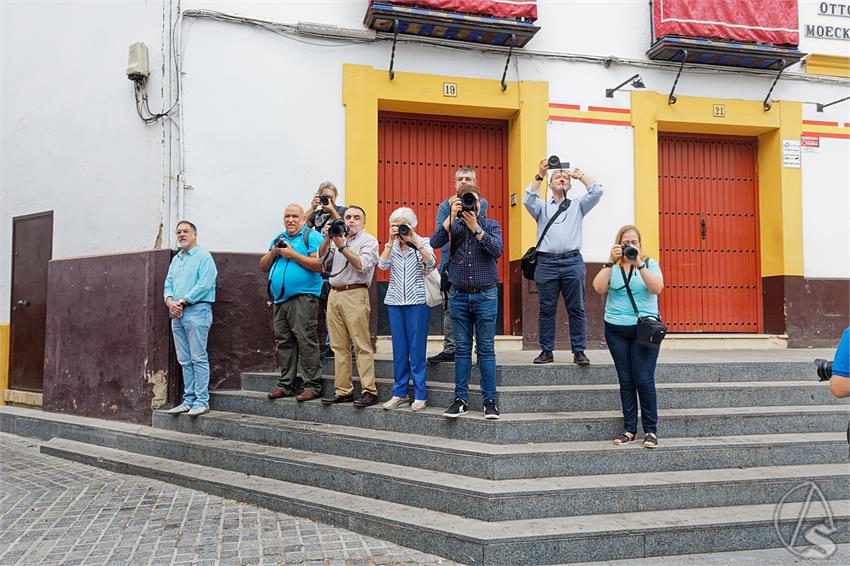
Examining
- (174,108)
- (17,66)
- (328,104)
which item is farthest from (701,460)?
(17,66)

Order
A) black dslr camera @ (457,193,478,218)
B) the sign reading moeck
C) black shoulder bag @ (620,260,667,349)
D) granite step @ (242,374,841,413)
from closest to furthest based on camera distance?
black shoulder bag @ (620,260,667,349) → black dslr camera @ (457,193,478,218) → granite step @ (242,374,841,413) → the sign reading moeck

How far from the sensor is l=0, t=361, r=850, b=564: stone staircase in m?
4.24

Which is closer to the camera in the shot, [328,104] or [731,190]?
[328,104]

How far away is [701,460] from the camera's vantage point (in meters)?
4.91

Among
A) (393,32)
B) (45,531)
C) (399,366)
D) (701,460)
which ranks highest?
(393,32)

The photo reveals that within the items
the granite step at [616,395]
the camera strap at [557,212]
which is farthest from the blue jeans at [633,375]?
the camera strap at [557,212]

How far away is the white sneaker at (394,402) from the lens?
5559 millimetres

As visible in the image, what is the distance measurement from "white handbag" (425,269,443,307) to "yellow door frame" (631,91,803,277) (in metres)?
3.75

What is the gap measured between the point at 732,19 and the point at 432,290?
5.71m

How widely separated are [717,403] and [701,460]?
3.17ft

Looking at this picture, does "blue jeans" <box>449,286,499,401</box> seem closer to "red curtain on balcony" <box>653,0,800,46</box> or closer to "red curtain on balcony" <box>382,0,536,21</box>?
"red curtain on balcony" <box>382,0,536,21</box>

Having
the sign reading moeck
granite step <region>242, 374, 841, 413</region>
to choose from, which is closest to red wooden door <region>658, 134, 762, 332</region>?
the sign reading moeck

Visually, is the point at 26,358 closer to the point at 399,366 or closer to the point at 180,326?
the point at 180,326

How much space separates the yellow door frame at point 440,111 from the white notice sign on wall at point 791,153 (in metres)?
3.25
